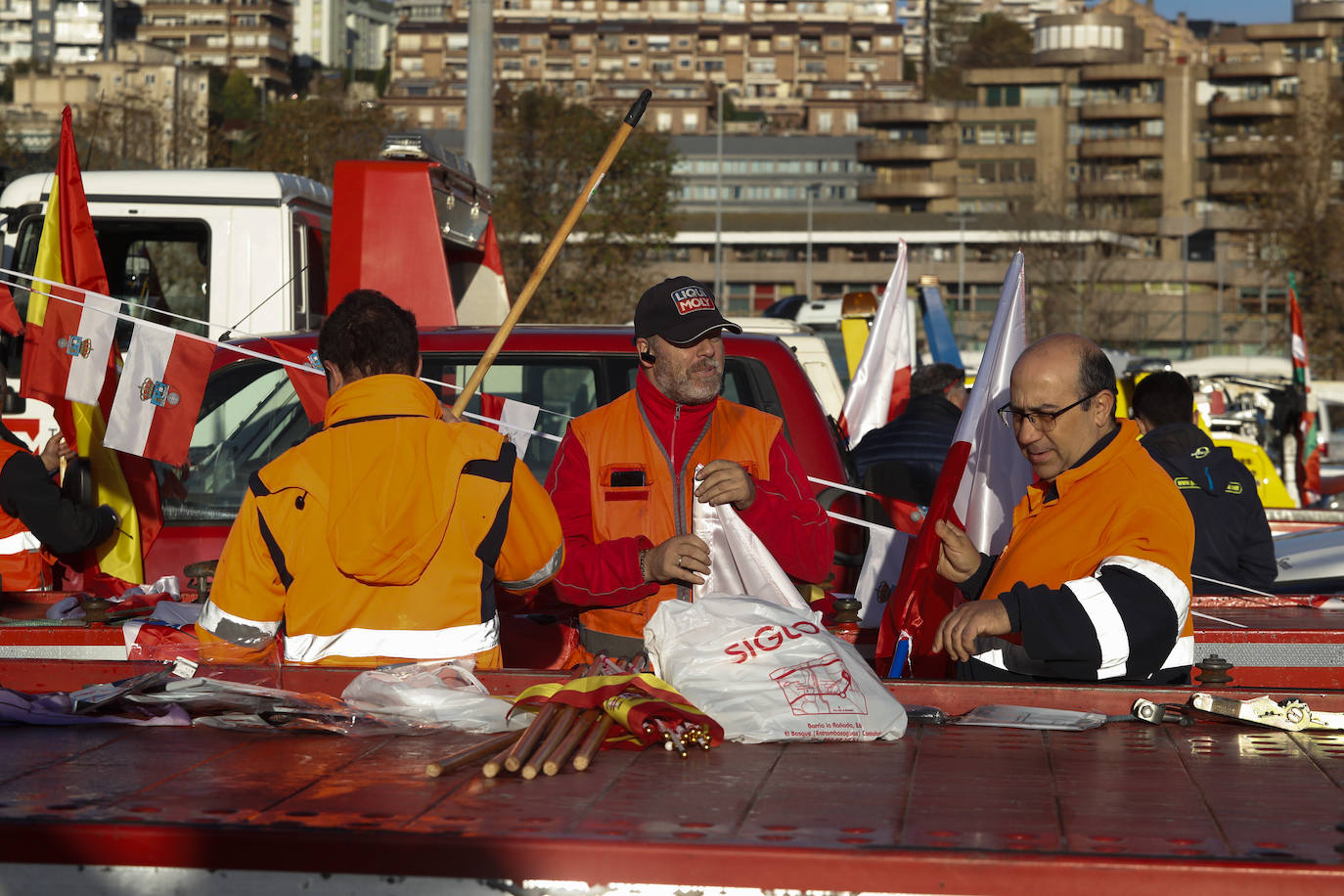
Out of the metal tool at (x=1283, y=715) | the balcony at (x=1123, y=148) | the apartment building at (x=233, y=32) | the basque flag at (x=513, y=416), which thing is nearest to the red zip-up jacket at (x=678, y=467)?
the metal tool at (x=1283, y=715)

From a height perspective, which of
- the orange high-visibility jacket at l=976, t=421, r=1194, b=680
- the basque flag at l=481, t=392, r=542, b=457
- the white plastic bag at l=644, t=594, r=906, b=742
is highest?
the basque flag at l=481, t=392, r=542, b=457

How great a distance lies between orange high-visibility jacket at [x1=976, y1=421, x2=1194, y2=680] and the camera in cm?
381

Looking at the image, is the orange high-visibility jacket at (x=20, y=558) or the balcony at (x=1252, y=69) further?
the balcony at (x=1252, y=69)

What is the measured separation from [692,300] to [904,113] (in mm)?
105289

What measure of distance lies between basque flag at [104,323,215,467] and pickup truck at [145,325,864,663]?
0.30 meters

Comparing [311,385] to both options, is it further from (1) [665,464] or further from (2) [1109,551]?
(2) [1109,551]

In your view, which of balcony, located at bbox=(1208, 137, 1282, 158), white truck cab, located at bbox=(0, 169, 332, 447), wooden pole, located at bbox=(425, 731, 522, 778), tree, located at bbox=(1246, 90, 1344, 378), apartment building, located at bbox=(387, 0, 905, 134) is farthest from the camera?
apartment building, located at bbox=(387, 0, 905, 134)

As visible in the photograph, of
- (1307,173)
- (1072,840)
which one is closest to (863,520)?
(1072,840)

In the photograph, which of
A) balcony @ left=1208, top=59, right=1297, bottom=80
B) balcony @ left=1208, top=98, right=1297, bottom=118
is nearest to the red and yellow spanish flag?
balcony @ left=1208, top=98, right=1297, bottom=118

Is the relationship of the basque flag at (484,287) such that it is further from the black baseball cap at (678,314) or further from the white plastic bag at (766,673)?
the white plastic bag at (766,673)

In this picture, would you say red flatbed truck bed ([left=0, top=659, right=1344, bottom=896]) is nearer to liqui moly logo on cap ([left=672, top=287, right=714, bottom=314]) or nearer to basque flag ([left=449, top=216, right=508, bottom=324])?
liqui moly logo on cap ([left=672, top=287, right=714, bottom=314])

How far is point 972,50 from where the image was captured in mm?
170875

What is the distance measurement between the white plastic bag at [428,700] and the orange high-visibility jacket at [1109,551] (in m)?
1.21

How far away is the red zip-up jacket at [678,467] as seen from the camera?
4605 millimetres
